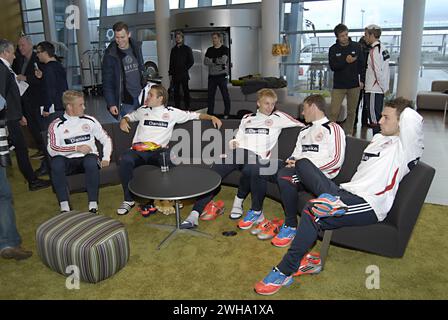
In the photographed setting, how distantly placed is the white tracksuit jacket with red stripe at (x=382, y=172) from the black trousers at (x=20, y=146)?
10.9 ft

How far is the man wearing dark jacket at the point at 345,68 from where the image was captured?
505 centimetres

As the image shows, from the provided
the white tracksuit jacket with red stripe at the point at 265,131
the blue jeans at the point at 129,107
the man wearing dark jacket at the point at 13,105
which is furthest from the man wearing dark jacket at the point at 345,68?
the man wearing dark jacket at the point at 13,105

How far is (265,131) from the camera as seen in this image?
3.35 metres

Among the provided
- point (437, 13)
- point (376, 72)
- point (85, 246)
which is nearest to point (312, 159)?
point (85, 246)

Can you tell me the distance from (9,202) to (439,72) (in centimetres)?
979

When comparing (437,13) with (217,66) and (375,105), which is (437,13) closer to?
(375,105)

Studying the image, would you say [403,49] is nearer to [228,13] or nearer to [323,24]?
[323,24]

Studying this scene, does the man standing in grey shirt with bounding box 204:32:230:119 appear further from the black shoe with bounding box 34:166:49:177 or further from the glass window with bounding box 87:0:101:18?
the glass window with bounding box 87:0:101:18

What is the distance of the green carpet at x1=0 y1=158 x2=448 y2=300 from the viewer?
2299 millimetres

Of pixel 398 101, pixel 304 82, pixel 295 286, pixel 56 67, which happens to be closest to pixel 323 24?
pixel 304 82

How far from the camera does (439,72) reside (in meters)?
9.37

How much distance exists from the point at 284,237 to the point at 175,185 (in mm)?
898

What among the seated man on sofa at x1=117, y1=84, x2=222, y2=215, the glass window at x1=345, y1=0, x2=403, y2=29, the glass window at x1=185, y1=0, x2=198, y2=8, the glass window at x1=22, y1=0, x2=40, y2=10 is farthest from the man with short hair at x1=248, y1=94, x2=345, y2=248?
the glass window at x1=22, y1=0, x2=40, y2=10
